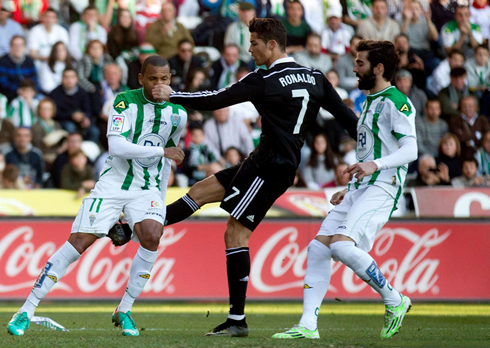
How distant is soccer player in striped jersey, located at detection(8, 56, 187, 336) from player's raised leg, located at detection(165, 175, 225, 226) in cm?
16

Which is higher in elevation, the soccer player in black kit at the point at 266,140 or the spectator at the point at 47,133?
the soccer player in black kit at the point at 266,140

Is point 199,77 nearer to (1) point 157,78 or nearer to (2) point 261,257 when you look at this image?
(2) point 261,257

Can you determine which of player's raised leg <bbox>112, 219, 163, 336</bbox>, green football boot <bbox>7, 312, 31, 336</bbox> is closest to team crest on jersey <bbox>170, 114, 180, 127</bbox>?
player's raised leg <bbox>112, 219, 163, 336</bbox>

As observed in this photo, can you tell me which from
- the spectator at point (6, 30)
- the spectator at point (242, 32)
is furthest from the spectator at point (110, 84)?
the spectator at point (242, 32)

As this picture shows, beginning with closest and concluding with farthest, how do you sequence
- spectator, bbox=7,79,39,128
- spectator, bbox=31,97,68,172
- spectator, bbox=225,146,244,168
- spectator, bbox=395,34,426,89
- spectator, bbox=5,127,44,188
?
Answer: spectator, bbox=5,127,44,188 < spectator, bbox=225,146,244,168 < spectator, bbox=31,97,68,172 < spectator, bbox=7,79,39,128 < spectator, bbox=395,34,426,89

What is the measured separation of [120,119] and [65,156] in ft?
16.9

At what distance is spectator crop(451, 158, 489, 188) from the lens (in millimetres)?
10602

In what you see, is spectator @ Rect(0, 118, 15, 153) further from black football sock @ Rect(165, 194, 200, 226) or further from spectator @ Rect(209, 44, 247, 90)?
black football sock @ Rect(165, 194, 200, 226)

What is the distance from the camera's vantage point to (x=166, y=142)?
5.87 metres

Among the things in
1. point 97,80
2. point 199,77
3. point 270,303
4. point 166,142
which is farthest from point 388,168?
point 97,80

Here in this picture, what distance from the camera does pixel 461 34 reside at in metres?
13.3

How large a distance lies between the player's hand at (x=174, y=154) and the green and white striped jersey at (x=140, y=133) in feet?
0.89

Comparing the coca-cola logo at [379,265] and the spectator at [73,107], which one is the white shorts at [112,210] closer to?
the coca-cola logo at [379,265]

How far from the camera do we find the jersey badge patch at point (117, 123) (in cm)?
555
